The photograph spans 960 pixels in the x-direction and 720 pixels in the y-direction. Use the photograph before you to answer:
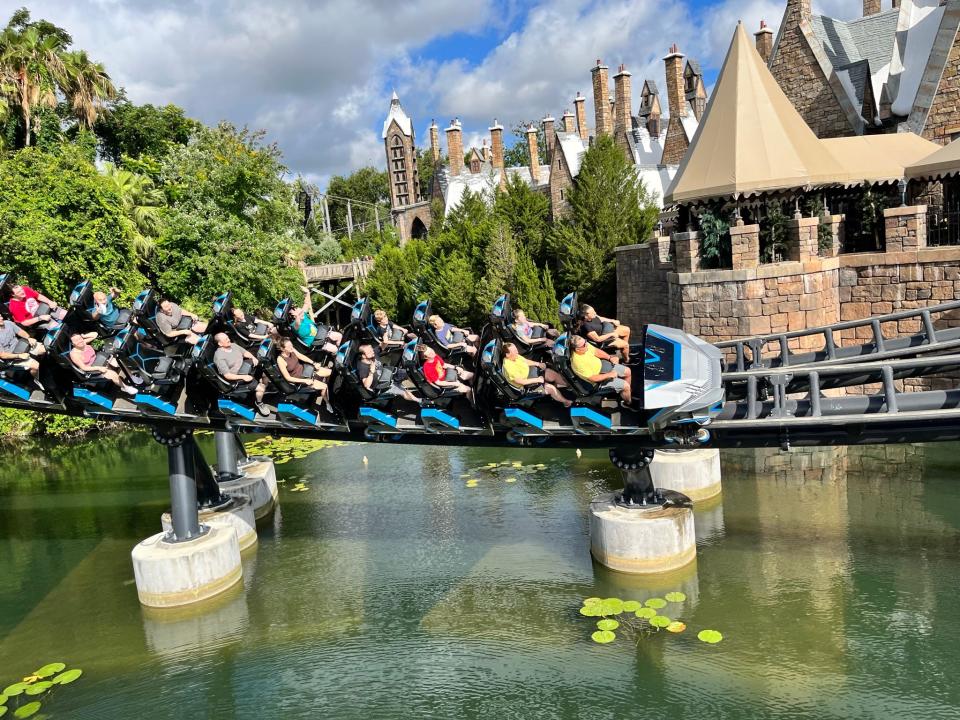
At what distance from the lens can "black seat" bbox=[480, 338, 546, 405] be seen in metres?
9.65

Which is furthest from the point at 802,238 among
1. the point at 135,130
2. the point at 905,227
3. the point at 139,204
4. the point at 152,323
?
the point at 135,130

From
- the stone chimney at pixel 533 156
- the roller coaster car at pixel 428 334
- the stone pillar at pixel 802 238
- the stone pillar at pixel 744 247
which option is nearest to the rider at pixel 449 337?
the roller coaster car at pixel 428 334

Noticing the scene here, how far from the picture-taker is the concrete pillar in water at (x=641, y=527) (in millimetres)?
10906

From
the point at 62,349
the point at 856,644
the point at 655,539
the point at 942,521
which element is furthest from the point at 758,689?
the point at 62,349

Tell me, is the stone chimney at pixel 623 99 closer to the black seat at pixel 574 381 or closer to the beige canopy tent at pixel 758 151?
the beige canopy tent at pixel 758 151

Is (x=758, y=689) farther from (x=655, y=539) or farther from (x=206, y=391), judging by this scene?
(x=206, y=391)

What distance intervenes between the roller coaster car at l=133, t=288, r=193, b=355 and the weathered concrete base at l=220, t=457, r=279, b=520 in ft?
10.6

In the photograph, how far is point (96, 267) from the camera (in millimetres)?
22000

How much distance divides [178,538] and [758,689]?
8.20 meters

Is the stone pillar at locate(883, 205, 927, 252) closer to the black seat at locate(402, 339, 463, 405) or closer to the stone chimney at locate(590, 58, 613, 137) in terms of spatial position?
the black seat at locate(402, 339, 463, 405)

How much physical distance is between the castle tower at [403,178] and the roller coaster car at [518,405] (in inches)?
1752

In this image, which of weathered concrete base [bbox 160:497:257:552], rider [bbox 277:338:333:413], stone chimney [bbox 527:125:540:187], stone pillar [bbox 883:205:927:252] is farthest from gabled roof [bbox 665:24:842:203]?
stone chimney [bbox 527:125:540:187]

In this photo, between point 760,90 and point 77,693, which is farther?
point 760,90

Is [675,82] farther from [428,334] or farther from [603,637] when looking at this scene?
[603,637]
